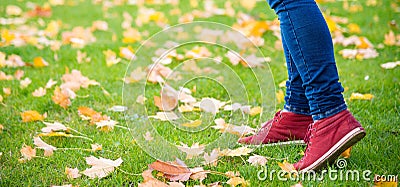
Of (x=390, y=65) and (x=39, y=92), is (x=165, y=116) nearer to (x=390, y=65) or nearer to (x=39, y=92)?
(x=39, y=92)

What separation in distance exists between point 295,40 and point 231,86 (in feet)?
3.63

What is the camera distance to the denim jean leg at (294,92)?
1.80 metres

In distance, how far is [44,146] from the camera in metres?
1.90

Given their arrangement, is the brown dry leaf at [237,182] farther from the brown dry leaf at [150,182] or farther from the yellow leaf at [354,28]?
the yellow leaf at [354,28]

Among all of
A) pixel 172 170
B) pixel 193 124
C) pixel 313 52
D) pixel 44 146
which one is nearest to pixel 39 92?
pixel 44 146

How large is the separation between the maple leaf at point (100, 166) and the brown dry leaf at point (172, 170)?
14 cm

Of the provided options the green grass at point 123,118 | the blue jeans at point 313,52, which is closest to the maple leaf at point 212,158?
the green grass at point 123,118

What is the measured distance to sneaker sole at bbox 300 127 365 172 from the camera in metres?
1.55

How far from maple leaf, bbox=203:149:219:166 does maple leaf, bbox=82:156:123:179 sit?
301mm

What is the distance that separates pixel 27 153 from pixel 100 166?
32 cm

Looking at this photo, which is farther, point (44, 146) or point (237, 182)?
point (44, 146)

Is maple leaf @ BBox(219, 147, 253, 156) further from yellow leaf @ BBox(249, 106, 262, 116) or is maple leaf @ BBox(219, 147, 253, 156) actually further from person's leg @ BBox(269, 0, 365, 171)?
yellow leaf @ BBox(249, 106, 262, 116)

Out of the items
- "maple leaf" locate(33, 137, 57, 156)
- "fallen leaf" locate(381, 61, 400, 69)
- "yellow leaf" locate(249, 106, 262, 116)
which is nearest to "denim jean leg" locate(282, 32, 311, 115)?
"yellow leaf" locate(249, 106, 262, 116)

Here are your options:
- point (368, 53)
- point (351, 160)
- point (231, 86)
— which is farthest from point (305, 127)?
point (368, 53)
